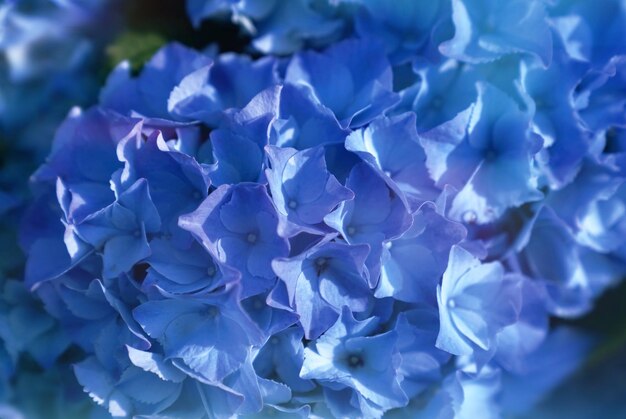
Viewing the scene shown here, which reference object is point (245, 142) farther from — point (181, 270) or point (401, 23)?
point (401, 23)

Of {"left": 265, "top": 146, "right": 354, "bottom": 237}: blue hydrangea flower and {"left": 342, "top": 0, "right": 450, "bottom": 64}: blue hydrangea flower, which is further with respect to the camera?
{"left": 342, "top": 0, "right": 450, "bottom": 64}: blue hydrangea flower

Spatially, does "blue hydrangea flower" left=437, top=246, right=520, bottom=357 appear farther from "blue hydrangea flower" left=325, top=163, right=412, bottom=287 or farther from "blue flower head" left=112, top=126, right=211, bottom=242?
"blue flower head" left=112, top=126, right=211, bottom=242

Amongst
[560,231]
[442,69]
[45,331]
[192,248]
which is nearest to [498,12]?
[442,69]

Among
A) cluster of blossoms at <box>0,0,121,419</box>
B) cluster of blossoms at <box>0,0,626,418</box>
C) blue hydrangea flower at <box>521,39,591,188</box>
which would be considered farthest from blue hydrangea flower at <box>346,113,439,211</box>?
cluster of blossoms at <box>0,0,121,419</box>

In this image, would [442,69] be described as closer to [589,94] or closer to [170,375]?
[589,94]

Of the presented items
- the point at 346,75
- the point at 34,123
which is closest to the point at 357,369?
the point at 346,75

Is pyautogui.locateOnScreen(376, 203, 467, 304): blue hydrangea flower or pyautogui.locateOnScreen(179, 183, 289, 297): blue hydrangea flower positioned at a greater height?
pyautogui.locateOnScreen(179, 183, 289, 297): blue hydrangea flower

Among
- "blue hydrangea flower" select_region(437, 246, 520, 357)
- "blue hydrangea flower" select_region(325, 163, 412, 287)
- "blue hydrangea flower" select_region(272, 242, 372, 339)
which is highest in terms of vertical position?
"blue hydrangea flower" select_region(325, 163, 412, 287)
